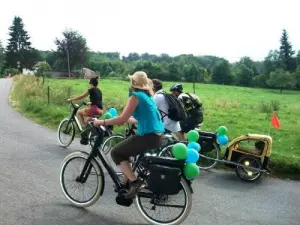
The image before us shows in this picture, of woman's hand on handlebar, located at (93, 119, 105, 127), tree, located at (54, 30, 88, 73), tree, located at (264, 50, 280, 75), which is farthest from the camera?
tree, located at (264, 50, 280, 75)

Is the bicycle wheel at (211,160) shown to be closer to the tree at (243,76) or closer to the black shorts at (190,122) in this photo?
the black shorts at (190,122)

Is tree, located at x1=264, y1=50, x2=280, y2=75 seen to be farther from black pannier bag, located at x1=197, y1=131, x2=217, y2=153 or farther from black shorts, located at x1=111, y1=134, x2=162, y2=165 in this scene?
black shorts, located at x1=111, y1=134, x2=162, y2=165

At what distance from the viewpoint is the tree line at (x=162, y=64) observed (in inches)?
1501

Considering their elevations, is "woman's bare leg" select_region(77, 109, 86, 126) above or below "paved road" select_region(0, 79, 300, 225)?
above

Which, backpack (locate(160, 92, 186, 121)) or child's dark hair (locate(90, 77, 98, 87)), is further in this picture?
child's dark hair (locate(90, 77, 98, 87))

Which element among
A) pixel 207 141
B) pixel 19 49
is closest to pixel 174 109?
pixel 207 141

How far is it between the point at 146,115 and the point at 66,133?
5378mm

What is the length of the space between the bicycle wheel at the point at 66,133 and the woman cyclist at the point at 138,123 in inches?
193

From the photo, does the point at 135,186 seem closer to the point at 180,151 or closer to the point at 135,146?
the point at 135,146

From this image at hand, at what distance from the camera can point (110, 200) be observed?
5656 millimetres

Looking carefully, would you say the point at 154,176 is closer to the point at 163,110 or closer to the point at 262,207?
the point at 262,207

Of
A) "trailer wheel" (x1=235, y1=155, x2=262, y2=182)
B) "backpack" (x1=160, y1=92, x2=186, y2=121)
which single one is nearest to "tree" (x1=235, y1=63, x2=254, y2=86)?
"trailer wheel" (x1=235, y1=155, x2=262, y2=182)

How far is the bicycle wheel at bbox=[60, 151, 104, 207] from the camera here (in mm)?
5238

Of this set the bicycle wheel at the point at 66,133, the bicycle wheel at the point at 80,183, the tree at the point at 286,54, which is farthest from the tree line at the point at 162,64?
the bicycle wheel at the point at 80,183
